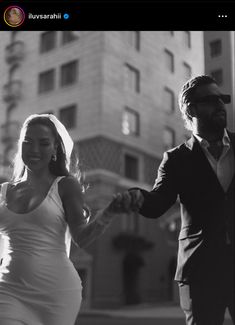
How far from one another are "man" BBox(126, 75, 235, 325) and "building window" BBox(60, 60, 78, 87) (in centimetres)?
1263

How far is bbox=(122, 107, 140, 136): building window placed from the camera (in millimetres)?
14625

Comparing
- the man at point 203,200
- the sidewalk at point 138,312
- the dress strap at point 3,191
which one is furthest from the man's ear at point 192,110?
the sidewalk at point 138,312

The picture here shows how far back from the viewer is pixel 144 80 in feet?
49.3

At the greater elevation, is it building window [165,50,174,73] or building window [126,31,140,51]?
building window [126,31,140,51]

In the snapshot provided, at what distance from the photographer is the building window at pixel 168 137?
1536cm

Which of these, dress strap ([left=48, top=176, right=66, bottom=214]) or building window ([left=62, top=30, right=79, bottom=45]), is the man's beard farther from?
building window ([left=62, top=30, right=79, bottom=45])

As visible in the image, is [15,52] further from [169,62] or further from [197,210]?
[197,210]

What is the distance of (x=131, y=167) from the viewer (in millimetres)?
15336

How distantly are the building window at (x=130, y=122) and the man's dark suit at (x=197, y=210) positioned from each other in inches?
491

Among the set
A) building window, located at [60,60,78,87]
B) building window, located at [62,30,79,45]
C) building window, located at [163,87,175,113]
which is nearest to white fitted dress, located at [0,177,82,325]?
building window, located at [60,60,78,87]

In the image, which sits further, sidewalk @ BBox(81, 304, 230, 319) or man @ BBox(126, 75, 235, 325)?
sidewalk @ BBox(81, 304, 230, 319)
